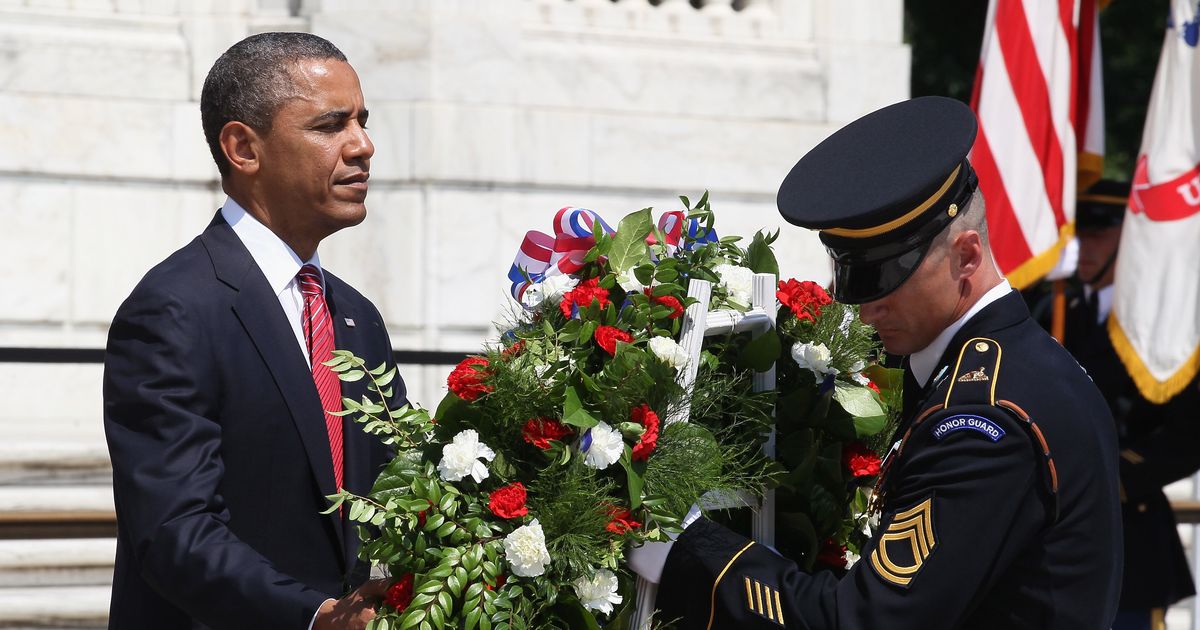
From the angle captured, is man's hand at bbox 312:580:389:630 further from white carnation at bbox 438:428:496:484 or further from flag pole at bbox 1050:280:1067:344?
flag pole at bbox 1050:280:1067:344

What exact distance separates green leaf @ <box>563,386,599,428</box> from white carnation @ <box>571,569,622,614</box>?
0.26 m

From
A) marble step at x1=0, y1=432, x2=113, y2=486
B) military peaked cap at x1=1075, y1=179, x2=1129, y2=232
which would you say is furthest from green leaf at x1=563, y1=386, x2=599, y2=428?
military peaked cap at x1=1075, y1=179, x2=1129, y2=232

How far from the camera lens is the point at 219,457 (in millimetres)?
2598

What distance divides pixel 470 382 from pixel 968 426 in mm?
832

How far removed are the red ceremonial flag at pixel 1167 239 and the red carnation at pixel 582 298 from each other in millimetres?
3805

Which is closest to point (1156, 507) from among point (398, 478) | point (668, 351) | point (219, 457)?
point (668, 351)

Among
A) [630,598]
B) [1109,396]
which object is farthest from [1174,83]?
[630,598]

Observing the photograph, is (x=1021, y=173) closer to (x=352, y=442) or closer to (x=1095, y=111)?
(x=1095, y=111)

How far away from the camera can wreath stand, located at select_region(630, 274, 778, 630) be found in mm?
2502

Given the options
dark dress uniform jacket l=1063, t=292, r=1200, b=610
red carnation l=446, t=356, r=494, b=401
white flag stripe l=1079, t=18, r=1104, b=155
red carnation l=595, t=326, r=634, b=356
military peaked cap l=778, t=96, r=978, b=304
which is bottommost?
dark dress uniform jacket l=1063, t=292, r=1200, b=610

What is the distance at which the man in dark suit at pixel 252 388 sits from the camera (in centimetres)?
251

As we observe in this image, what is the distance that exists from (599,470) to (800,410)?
459mm

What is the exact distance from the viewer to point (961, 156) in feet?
7.82

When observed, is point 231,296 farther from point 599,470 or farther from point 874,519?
point 874,519
